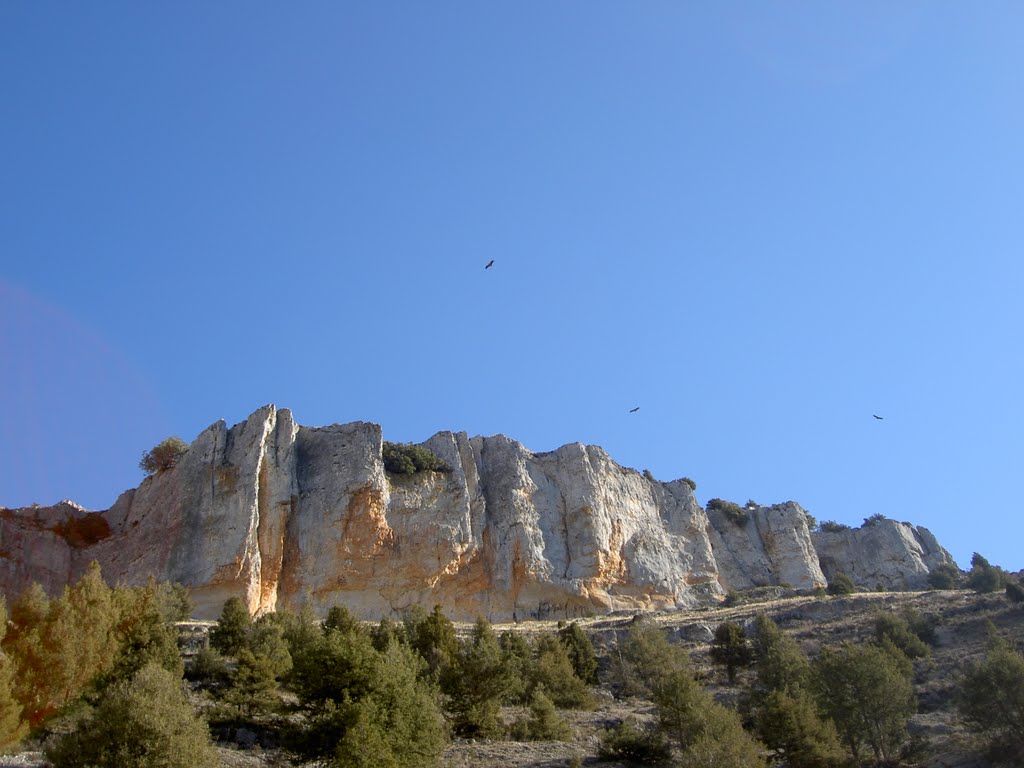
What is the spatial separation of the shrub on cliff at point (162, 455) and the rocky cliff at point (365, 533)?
4.40 feet

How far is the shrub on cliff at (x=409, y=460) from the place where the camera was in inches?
2029

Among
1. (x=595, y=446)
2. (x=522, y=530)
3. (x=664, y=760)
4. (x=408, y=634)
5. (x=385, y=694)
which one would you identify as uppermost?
(x=595, y=446)

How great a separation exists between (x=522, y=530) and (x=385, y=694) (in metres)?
30.5

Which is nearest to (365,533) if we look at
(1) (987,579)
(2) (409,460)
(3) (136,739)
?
(2) (409,460)

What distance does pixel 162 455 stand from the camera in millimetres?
52062

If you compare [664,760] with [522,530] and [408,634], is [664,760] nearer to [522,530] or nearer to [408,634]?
[408,634]

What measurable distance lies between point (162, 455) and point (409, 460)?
14.7 metres

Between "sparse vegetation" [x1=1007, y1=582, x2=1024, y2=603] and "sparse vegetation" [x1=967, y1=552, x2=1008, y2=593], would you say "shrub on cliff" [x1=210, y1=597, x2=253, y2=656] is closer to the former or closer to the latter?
"sparse vegetation" [x1=1007, y1=582, x2=1024, y2=603]

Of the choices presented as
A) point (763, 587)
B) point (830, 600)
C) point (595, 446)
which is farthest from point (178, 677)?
point (763, 587)

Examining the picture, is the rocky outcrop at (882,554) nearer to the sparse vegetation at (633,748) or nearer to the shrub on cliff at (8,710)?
the sparse vegetation at (633,748)

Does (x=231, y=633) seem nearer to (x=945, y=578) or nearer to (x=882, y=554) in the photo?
(x=945, y=578)

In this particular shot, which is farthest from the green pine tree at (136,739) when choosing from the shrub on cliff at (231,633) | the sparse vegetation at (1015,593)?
the sparse vegetation at (1015,593)

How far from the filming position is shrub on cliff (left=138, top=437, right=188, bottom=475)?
169 feet

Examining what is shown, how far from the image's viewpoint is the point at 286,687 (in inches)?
1101
